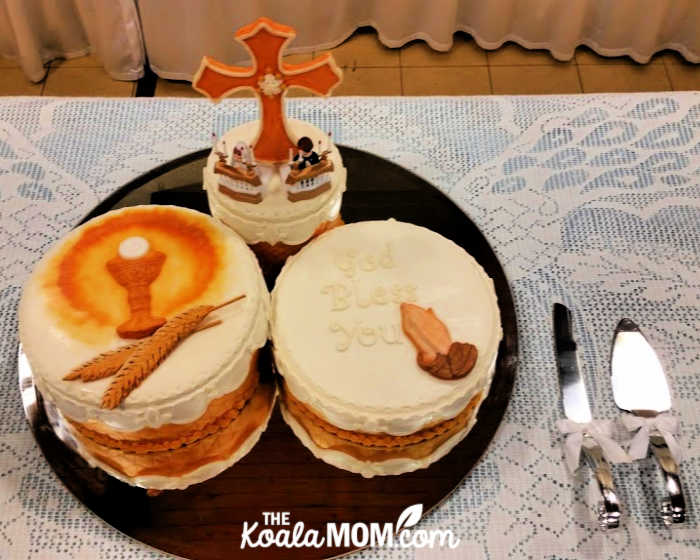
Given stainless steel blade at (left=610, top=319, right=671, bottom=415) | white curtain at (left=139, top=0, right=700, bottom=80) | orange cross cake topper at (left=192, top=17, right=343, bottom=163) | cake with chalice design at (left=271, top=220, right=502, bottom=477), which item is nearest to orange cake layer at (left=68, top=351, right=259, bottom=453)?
cake with chalice design at (left=271, top=220, right=502, bottom=477)

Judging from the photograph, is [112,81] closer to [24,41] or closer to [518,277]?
[24,41]

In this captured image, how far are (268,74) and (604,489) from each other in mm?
925

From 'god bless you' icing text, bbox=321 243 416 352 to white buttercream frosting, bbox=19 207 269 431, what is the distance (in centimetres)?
14

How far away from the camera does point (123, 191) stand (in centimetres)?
163

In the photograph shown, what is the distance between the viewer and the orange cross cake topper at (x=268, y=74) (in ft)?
4.19

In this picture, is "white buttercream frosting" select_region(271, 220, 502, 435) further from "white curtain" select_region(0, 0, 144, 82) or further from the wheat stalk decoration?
"white curtain" select_region(0, 0, 144, 82)

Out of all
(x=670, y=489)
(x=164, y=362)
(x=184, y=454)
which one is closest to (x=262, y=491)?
(x=184, y=454)

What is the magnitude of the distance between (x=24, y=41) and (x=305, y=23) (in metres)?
1.04

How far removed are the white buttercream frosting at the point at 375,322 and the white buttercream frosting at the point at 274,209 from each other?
55mm

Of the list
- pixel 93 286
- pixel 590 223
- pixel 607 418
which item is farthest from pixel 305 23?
pixel 607 418

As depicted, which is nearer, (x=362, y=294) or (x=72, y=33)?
(x=362, y=294)

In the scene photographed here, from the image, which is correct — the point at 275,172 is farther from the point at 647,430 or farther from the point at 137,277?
the point at 647,430

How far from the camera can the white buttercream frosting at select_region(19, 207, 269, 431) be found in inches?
46.5

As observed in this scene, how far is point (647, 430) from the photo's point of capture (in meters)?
1.33
